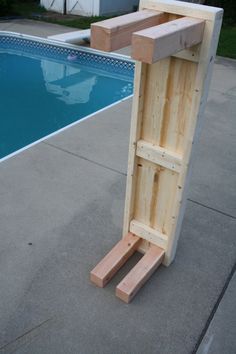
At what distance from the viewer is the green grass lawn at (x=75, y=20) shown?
7957mm

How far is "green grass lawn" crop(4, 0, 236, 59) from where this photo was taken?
7.96 metres

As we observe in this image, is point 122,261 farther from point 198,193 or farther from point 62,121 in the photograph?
point 62,121

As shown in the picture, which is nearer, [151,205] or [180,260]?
[151,205]

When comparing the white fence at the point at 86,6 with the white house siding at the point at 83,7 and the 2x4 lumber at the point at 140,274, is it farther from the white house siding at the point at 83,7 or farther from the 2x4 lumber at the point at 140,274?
the 2x4 lumber at the point at 140,274

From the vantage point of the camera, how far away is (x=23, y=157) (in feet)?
11.9

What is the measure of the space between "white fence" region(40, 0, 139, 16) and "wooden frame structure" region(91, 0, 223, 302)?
9645 mm

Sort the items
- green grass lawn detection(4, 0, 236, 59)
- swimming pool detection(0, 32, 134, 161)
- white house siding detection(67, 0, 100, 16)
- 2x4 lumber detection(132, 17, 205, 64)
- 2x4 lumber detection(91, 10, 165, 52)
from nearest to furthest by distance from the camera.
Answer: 2x4 lumber detection(132, 17, 205, 64) → 2x4 lumber detection(91, 10, 165, 52) → swimming pool detection(0, 32, 134, 161) → green grass lawn detection(4, 0, 236, 59) → white house siding detection(67, 0, 100, 16)

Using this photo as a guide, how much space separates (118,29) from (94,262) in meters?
1.54

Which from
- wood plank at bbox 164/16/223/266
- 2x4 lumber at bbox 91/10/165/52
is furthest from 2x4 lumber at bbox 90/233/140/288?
2x4 lumber at bbox 91/10/165/52

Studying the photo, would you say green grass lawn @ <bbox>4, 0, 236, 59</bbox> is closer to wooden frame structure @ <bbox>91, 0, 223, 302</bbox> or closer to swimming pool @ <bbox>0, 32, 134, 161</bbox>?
swimming pool @ <bbox>0, 32, 134, 161</bbox>

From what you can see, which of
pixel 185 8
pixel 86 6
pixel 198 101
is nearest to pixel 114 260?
pixel 198 101

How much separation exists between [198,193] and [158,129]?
1.38 m

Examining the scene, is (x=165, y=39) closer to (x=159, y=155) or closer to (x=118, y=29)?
(x=118, y=29)

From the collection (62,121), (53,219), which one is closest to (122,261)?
(53,219)
